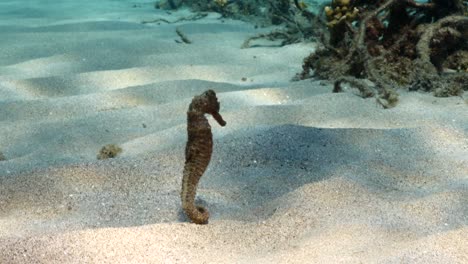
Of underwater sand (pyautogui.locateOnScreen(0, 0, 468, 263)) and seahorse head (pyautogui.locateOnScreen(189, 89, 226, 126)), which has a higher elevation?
seahorse head (pyautogui.locateOnScreen(189, 89, 226, 126))

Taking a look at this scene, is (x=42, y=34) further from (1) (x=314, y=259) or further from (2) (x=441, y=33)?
(1) (x=314, y=259)

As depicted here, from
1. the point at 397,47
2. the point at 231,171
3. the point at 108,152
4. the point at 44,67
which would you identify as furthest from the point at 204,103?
the point at 44,67

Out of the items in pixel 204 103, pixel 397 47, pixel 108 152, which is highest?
pixel 204 103

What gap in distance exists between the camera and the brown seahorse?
8.96 ft

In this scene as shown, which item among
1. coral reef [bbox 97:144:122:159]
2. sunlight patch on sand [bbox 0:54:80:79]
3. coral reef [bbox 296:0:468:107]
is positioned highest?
coral reef [bbox 296:0:468:107]

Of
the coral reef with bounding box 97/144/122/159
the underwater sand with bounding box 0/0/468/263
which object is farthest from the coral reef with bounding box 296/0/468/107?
the coral reef with bounding box 97/144/122/159

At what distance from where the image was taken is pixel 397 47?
5566 mm

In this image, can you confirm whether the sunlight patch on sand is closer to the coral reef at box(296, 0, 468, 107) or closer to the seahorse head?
the coral reef at box(296, 0, 468, 107)

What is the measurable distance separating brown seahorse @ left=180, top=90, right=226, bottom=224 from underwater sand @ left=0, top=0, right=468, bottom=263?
11cm

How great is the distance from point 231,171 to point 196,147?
920 mm

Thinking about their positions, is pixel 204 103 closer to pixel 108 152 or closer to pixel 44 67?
pixel 108 152

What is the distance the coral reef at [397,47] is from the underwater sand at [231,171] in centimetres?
25

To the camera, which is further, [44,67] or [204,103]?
[44,67]

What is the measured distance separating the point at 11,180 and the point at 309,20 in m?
5.96
